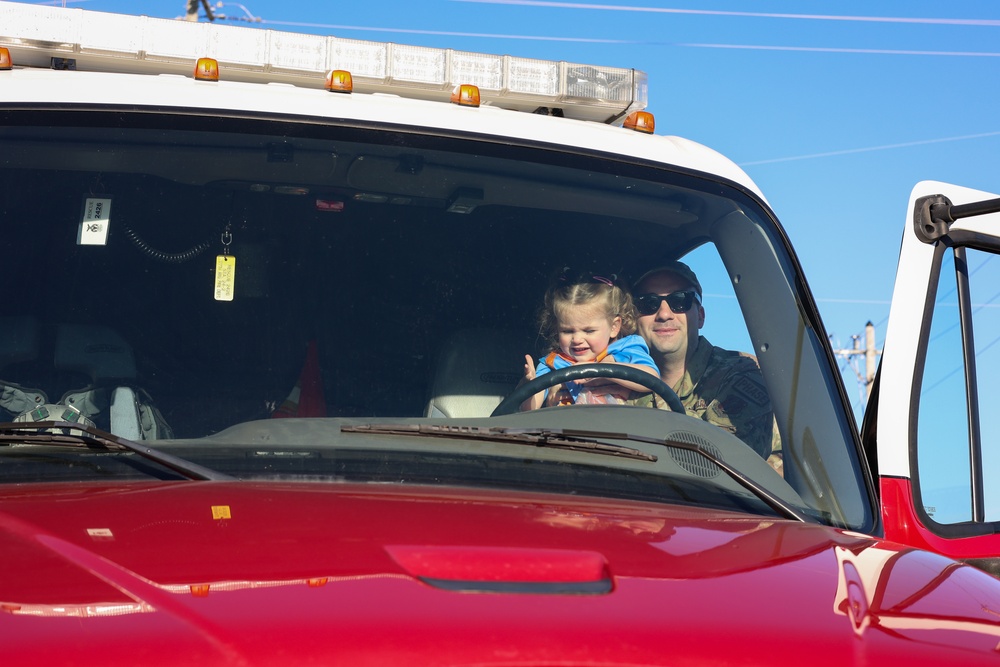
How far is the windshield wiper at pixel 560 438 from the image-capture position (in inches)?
84.6

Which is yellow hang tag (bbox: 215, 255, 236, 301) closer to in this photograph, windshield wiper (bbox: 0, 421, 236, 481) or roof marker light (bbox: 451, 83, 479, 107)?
windshield wiper (bbox: 0, 421, 236, 481)

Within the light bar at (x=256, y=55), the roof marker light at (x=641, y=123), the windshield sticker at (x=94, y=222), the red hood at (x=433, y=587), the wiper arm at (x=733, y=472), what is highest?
the light bar at (x=256, y=55)

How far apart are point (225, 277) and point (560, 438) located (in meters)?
0.81

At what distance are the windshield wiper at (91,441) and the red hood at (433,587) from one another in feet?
0.28

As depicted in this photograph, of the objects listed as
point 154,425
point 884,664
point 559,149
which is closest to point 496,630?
point 884,664

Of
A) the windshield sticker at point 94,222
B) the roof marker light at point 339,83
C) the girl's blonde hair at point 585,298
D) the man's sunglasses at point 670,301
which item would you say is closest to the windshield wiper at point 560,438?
the girl's blonde hair at point 585,298

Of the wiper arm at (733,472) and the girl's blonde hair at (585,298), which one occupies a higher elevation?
the girl's blonde hair at (585,298)

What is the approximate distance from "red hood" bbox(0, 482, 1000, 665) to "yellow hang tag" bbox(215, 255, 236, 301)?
680 mm

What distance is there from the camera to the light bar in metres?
3.54

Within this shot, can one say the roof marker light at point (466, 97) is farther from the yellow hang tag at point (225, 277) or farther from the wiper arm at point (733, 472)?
the wiper arm at point (733, 472)

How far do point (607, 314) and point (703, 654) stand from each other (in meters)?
1.53

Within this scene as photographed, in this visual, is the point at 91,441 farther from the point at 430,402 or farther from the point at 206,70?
the point at 206,70

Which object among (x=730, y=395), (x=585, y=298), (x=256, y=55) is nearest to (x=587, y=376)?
(x=585, y=298)

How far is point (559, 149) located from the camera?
2908 mm
